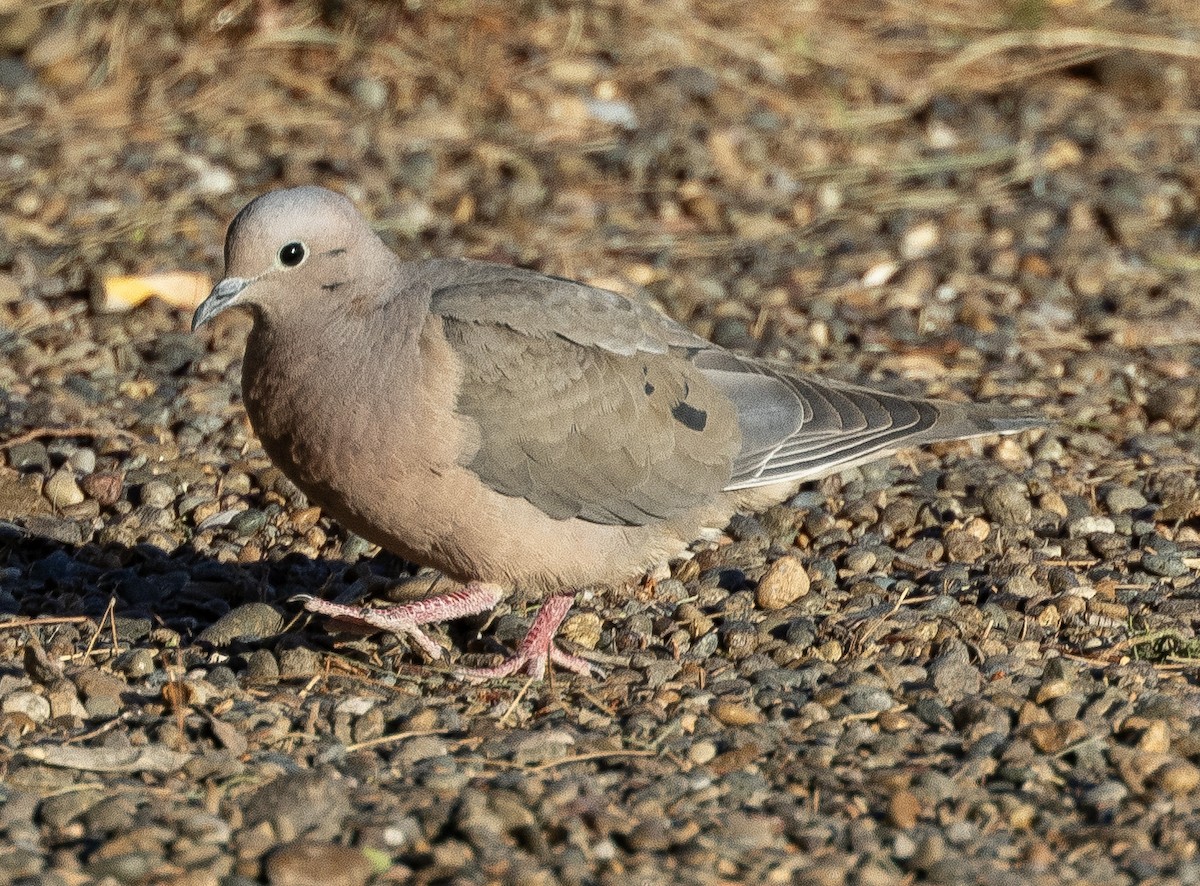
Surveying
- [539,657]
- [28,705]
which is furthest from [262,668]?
[539,657]

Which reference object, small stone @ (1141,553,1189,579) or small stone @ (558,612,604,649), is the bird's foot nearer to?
small stone @ (558,612,604,649)

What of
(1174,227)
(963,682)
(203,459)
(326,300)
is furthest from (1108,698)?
(1174,227)

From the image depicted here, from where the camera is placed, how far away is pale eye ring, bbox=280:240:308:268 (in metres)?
4.67

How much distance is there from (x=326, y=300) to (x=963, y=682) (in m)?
2.07

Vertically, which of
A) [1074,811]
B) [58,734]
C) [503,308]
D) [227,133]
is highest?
[227,133]

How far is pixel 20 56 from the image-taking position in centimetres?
892

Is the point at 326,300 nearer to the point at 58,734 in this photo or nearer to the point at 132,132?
the point at 58,734

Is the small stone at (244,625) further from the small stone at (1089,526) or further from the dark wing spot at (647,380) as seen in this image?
the small stone at (1089,526)

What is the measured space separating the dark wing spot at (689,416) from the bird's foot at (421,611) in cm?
71

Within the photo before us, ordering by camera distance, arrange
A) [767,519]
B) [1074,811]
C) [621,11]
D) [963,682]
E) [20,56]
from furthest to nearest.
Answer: [621,11] < [20,56] < [767,519] < [963,682] < [1074,811]

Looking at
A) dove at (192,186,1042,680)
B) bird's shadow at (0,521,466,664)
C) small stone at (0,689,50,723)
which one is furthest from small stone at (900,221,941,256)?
small stone at (0,689,50,723)

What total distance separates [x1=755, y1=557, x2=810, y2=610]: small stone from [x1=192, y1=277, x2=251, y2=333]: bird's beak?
188 cm

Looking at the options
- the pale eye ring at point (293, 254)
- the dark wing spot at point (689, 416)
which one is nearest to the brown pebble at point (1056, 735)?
the dark wing spot at point (689, 416)

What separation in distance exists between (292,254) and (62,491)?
1.63 m
